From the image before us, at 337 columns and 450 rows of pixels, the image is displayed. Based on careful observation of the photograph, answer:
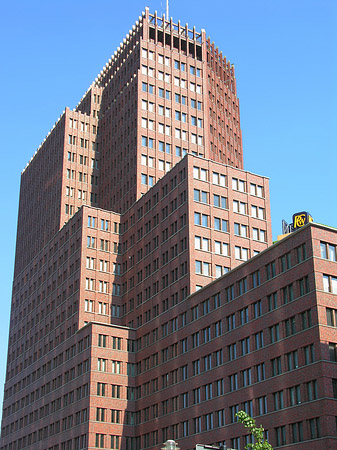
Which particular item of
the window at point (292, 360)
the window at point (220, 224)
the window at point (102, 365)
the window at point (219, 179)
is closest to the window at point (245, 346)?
the window at point (292, 360)

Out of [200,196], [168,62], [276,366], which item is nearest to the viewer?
[276,366]

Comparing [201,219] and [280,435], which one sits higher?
[201,219]

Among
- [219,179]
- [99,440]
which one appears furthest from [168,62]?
[99,440]

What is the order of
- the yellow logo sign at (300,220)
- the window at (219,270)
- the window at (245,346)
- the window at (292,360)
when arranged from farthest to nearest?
1. the yellow logo sign at (300,220)
2. the window at (219,270)
3. the window at (245,346)
4. the window at (292,360)

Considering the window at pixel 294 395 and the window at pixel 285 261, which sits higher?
the window at pixel 285 261

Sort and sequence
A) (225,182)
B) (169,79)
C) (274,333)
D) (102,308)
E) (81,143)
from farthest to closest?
(81,143) → (169,79) → (102,308) → (225,182) → (274,333)

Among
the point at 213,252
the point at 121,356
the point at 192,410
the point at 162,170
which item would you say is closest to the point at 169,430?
the point at 192,410

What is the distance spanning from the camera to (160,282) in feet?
369

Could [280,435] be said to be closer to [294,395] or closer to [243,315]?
[294,395]

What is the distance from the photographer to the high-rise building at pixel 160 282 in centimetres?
7750

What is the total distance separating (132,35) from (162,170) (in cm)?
3581

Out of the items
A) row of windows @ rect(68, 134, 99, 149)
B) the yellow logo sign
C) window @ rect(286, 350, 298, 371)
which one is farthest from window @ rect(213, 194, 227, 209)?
row of windows @ rect(68, 134, 99, 149)

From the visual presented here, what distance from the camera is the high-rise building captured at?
7750cm

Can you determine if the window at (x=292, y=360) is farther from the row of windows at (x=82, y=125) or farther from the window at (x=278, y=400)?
the row of windows at (x=82, y=125)
